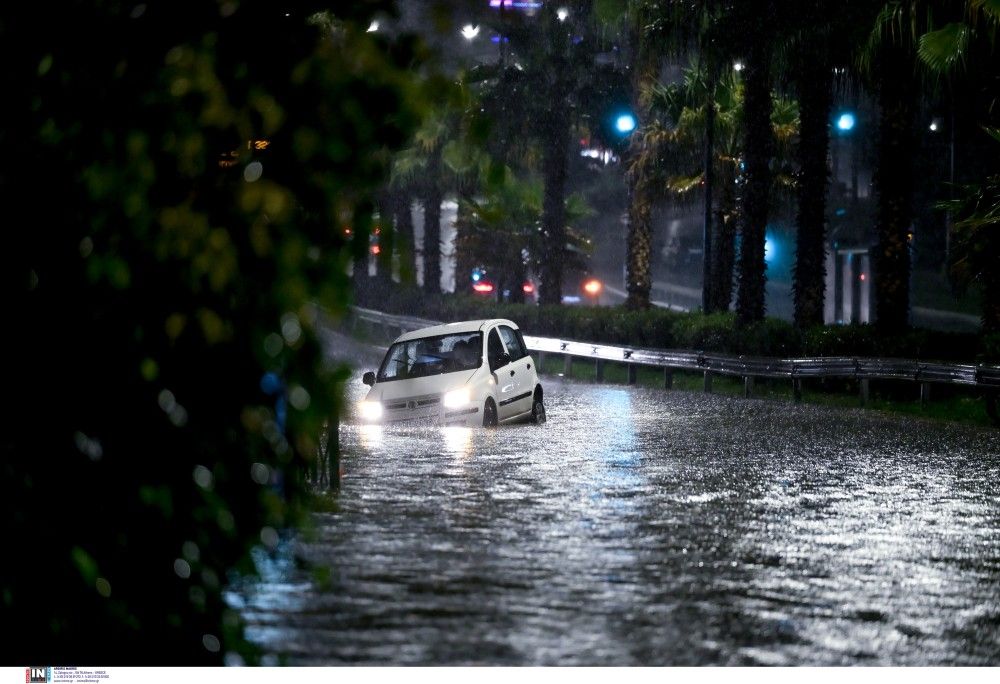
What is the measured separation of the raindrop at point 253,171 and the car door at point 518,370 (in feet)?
58.2

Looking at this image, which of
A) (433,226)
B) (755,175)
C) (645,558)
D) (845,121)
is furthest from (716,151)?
Result: (645,558)

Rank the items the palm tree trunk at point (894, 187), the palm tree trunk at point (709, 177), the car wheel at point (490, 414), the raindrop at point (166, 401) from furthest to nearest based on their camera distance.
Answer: the palm tree trunk at point (709, 177), the palm tree trunk at point (894, 187), the car wheel at point (490, 414), the raindrop at point (166, 401)

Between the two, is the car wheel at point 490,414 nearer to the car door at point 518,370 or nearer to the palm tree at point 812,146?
the car door at point 518,370

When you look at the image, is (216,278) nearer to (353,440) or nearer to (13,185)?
(13,185)

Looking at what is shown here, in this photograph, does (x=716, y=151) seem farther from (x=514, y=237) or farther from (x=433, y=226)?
(x=433, y=226)

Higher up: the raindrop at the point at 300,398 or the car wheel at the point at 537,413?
the raindrop at the point at 300,398

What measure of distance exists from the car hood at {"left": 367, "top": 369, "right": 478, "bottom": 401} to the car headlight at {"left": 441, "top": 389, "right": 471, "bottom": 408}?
0.28 feet

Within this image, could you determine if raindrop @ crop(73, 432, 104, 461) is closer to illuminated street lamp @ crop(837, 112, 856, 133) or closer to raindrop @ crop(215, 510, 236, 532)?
raindrop @ crop(215, 510, 236, 532)

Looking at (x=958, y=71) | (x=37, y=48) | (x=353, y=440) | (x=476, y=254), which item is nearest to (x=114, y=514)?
(x=37, y=48)

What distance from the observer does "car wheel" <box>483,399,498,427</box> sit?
2270 cm

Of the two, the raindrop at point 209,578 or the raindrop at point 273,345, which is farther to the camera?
the raindrop at point 209,578

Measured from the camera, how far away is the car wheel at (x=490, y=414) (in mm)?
22703

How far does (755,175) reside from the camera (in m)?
36.2

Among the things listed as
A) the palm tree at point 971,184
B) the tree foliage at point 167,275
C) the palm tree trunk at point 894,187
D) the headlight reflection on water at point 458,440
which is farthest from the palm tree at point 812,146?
the tree foliage at point 167,275
